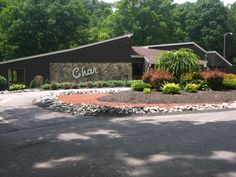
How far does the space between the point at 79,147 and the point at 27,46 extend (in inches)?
1660

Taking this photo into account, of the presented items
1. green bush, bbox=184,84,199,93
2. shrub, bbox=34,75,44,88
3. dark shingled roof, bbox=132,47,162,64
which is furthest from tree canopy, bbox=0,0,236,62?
green bush, bbox=184,84,199,93

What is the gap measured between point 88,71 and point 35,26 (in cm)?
1295

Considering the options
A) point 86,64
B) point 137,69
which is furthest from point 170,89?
point 137,69

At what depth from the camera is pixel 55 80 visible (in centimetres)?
3784

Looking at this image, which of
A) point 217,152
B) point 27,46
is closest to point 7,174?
point 217,152

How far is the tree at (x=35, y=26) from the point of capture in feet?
157

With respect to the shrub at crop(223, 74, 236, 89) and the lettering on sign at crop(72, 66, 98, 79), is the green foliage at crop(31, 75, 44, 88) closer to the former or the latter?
the lettering on sign at crop(72, 66, 98, 79)

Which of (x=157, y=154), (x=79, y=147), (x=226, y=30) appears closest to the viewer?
(x=157, y=154)

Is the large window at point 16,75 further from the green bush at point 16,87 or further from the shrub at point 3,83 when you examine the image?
the shrub at point 3,83

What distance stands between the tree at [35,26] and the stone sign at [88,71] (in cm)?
1140

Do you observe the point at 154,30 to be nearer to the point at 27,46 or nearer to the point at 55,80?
the point at 27,46

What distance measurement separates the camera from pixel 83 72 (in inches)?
1535

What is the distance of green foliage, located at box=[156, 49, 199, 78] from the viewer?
24078mm

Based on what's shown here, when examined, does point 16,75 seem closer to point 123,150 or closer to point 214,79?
point 214,79
